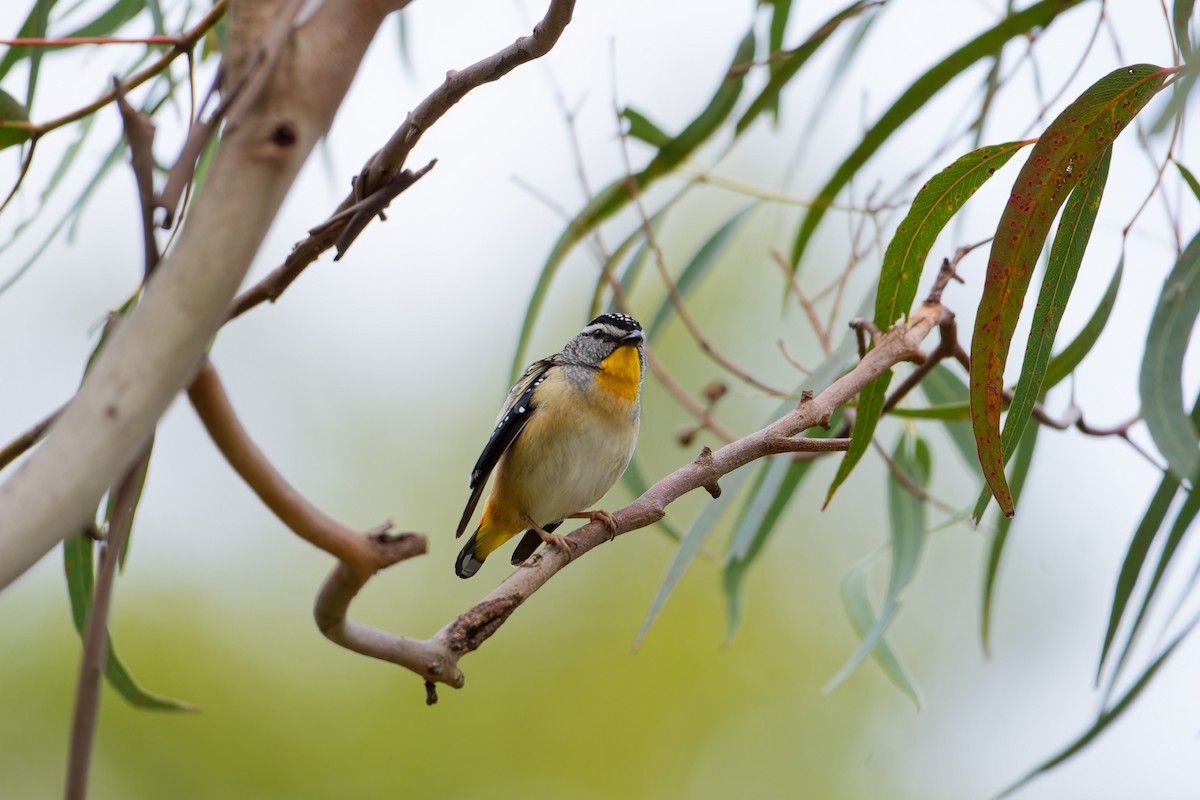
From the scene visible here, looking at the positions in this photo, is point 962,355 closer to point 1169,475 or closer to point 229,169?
point 1169,475

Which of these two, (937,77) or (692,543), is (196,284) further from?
(937,77)

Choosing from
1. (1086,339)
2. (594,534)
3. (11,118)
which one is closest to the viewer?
(11,118)

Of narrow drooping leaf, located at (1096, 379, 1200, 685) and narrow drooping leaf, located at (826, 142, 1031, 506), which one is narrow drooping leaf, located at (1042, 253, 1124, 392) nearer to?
narrow drooping leaf, located at (1096, 379, 1200, 685)

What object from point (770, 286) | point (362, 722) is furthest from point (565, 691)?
point (770, 286)

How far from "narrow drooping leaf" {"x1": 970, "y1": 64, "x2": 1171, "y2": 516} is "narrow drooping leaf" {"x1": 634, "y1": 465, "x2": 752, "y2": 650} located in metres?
0.59

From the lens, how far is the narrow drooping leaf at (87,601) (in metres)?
1.73

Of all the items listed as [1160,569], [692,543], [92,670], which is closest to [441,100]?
[92,670]

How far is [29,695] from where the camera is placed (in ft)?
18.7

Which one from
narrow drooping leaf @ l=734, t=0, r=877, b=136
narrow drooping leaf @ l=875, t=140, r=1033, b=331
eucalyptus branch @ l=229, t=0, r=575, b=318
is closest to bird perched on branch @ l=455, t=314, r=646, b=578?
narrow drooping leaf @ l=734, t=0, r=877, b=136

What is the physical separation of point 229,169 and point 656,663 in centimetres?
572

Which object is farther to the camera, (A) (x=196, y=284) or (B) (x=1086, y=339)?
(B) (x=1086, y=339)

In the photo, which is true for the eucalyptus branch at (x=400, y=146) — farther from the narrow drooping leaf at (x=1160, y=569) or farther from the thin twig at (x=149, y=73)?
the narrow drooping leaf at (x=1160, y=569)

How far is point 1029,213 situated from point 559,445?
1353 millimetres

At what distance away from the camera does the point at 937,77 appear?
2375 millimetres
